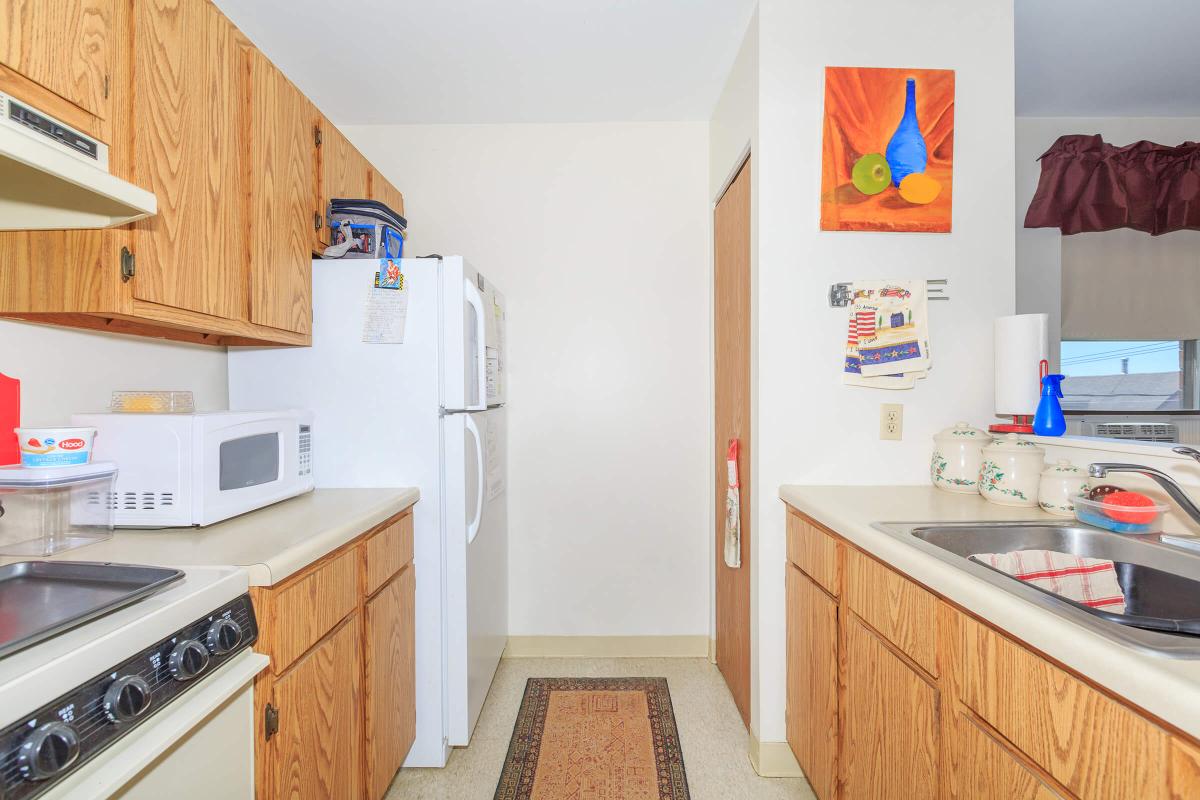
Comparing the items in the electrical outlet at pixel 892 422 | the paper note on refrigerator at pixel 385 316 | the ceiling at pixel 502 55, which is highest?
the ceiling at pixel 502 55

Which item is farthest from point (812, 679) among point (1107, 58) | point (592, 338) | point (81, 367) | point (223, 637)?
point (1107, 58)

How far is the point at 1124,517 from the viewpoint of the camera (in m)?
1.21

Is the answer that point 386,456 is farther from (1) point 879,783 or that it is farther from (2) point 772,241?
(1) point 879,783

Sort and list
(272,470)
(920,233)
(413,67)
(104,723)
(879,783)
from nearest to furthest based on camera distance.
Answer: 1. (104,723)
2. (879,783)
3. (272,470)
4. (920,233)
5. (413,67)

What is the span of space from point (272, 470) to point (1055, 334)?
3.37 m

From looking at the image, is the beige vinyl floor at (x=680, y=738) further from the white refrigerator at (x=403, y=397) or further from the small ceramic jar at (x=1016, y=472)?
the small ceramic jar at (x=1016, y=472)

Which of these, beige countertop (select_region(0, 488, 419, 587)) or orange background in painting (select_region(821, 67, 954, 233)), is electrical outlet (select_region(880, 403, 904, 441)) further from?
beige countertop (select_region(0, 488, 419, 587))

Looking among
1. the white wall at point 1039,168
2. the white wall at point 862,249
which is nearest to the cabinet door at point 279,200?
the white wall at point 862,249

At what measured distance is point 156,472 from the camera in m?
1.31

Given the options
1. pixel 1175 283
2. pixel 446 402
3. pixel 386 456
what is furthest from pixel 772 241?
pixel 1175 283

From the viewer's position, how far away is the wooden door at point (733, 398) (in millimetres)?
2109

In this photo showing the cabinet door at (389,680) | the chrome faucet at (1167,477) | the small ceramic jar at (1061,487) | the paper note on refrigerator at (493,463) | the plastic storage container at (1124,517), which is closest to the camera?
the chrome faucet at (1167,477)

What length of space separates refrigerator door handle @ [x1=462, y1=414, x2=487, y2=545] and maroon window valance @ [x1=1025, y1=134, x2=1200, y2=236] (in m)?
2.66

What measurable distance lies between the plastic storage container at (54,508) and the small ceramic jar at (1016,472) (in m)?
2.22
